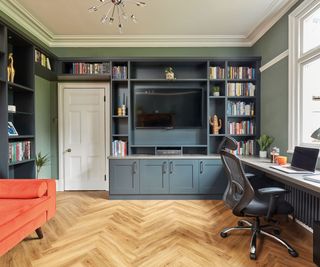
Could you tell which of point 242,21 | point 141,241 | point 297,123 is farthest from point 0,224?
point 242,21

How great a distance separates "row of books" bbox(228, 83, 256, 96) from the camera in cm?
371

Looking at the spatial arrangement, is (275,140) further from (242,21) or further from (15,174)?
(15,174)

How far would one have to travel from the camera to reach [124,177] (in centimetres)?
355

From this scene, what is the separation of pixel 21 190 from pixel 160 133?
95.5 inches

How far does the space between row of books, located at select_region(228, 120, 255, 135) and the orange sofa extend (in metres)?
2.99

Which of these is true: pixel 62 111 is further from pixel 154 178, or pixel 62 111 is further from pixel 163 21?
pixel 163 21

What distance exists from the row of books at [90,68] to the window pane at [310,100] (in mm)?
3096

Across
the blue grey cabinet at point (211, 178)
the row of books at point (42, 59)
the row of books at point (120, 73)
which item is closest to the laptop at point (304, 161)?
the blue grey cabinet at point (211, 178)

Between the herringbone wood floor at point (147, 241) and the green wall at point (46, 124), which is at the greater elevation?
the green wall at point (46, 124)

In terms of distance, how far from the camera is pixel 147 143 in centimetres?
400

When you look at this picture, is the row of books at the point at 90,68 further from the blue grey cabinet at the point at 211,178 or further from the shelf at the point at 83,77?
the blue grey cabinet at the point at 211,178

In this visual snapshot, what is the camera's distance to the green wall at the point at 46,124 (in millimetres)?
3668

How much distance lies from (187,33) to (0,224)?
377cm

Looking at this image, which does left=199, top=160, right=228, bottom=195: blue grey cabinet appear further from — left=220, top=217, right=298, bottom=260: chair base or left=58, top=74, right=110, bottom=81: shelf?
left=58, top=74, right=110, bottom=81: shelf
